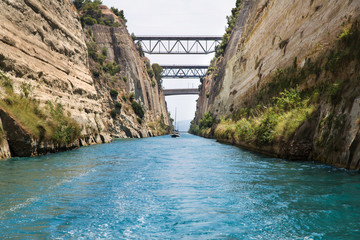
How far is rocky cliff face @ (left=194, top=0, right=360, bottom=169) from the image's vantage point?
34.5ft

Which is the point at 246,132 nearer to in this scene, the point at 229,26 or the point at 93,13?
the point at 229,26

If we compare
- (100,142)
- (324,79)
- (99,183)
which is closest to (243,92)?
(100,142)

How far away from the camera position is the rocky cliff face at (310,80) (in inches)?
414

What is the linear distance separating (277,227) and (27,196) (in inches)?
231

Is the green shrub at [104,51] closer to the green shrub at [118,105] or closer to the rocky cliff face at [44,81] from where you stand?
the green shrub at [118,105]

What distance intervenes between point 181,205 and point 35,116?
45.8 feet

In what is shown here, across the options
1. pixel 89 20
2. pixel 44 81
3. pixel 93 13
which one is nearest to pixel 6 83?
pixel 44 81

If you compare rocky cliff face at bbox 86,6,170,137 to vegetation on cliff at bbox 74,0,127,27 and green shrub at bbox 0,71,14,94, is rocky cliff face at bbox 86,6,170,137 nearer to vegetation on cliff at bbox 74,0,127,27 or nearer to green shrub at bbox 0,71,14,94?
vegetation on cliff at bbox 74,0,127,27

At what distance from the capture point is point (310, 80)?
16578 millimetres

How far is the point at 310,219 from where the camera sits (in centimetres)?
548

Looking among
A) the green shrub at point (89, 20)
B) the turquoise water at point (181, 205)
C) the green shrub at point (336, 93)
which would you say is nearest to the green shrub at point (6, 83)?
the turquoise water at point (181, 205)

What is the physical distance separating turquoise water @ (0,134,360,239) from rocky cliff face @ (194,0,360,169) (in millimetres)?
1650

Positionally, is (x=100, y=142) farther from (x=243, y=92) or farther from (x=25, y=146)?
(x=243, y=92)

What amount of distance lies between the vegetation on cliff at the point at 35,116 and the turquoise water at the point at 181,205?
18.1ft
